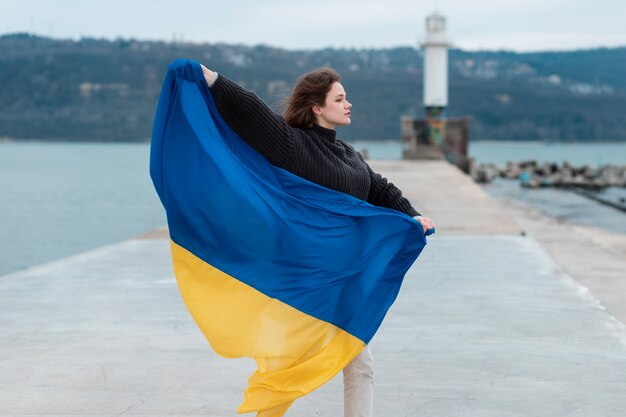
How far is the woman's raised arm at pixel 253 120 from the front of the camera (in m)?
4.29

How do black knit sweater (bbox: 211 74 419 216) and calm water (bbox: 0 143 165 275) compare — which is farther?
calm water (bbox: 0 143 165 275)

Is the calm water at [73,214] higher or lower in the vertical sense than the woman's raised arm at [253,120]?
lower

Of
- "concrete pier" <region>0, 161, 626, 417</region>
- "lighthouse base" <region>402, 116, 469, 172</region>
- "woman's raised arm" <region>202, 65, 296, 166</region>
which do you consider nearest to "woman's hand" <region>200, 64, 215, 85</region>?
"woman's raised arm" <region>202, 65, 296, 166</region>

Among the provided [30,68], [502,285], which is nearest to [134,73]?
[30,68]

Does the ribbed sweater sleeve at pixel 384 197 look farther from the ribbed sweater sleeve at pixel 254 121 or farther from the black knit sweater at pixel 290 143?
the ribbed sweater sleeve at pixel 254 121

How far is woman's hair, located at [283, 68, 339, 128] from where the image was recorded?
4.46 metres

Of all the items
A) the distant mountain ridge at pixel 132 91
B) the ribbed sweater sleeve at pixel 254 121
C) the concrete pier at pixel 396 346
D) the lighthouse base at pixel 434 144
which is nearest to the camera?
the ribbed sweater sleeve at pixel 254 121

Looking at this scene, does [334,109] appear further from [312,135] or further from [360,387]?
[360,387]

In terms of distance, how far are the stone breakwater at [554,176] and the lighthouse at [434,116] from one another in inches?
83.6

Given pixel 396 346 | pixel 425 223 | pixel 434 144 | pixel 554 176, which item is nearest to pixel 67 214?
pixel 434 144

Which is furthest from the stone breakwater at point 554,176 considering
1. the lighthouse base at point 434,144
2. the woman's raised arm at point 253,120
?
the woman's raised arm at point 253,120

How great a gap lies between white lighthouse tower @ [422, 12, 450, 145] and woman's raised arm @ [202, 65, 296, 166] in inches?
1987

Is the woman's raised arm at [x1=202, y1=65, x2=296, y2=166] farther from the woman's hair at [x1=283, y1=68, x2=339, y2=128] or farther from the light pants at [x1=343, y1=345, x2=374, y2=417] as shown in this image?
the light pants at [x1=343, y1=345, x2=374, y2=417]

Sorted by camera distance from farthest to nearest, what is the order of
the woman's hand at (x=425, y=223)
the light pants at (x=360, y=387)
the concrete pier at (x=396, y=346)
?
1. the concrete pier at (x=396, y=346)
2. the woman's hand at (x=425, y=223)
3. the light pants at (x=360, y=387)
